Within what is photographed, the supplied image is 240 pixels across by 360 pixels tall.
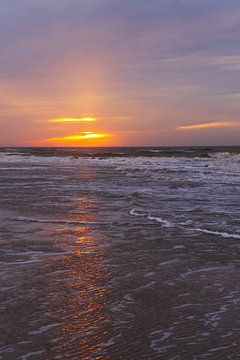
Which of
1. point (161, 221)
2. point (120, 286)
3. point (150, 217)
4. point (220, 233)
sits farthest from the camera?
point (150, 217)

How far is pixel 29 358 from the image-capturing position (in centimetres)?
340

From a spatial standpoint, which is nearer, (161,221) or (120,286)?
(120,286)

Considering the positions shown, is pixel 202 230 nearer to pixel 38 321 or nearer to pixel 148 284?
pixel 148 284

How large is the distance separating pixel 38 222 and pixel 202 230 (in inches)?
134

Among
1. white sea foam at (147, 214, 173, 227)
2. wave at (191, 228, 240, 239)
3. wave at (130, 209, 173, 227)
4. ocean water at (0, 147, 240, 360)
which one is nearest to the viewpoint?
ocean water at (0, 147, 240, 360)

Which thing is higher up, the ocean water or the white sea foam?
the white sea foam

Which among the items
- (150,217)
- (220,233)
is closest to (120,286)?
(220,233)

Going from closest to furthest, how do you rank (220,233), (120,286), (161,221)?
1. (120,286)
2. (220,233)
3. (161,221)

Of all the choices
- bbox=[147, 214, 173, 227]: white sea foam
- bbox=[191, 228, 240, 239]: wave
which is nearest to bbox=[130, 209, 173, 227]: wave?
bbox=[147, 214, 173, 227]: white sea foam

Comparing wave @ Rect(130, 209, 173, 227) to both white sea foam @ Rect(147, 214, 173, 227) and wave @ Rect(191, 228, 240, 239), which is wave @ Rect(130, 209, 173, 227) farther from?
wave @ Rect(191, 228, 240, 239)

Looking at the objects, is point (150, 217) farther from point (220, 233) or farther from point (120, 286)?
point (120, 286)

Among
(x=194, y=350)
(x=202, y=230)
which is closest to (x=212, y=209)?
(x=202, y=230)

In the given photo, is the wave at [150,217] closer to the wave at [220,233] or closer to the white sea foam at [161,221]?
the white sea foam at [161,221]

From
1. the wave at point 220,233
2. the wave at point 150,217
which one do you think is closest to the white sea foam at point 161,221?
the wave at point 150,217
